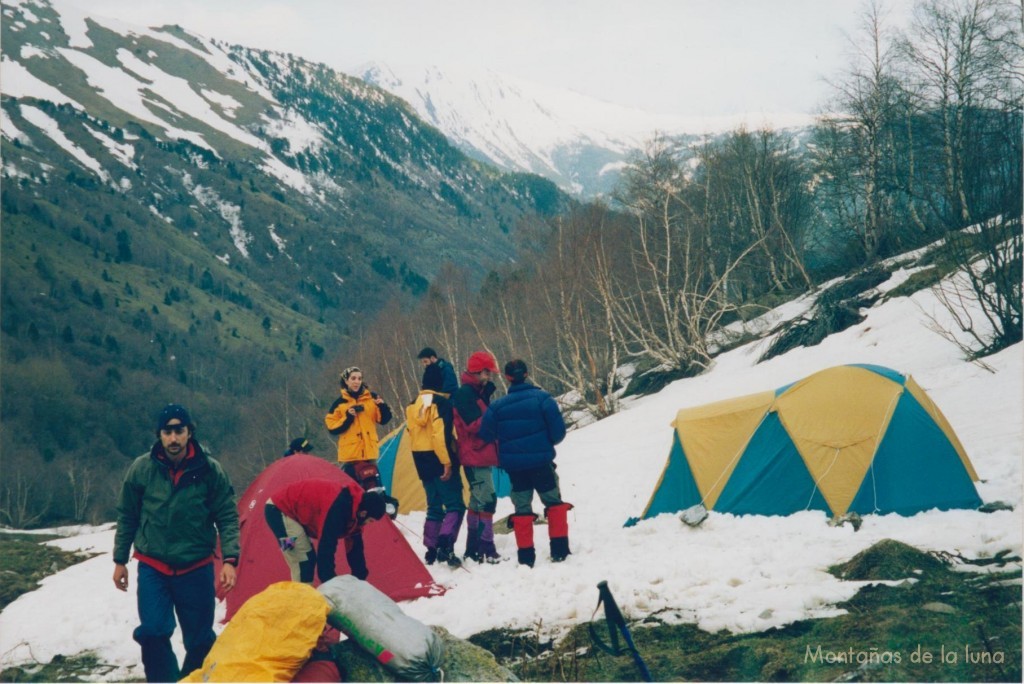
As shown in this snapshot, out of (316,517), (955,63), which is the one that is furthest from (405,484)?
(955,63)

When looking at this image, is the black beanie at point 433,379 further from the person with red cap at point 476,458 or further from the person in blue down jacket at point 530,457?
the person in blue down jacket at point 530,457

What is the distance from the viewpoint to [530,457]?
888 centimetres

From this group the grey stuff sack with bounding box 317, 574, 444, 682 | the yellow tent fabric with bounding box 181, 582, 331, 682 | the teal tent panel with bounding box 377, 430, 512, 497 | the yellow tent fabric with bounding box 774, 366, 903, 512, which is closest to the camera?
the yellow tent fabric with bounding box 181, 582, 331, 682

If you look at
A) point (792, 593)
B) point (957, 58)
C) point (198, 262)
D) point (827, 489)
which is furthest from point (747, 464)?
point (198, 262)

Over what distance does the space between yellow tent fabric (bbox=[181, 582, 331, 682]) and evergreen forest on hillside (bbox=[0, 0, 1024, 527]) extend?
42.6 ft

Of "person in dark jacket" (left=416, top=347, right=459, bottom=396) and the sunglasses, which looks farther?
"person in dark jacket" (left=416, top=347, right=459, bottom=396)

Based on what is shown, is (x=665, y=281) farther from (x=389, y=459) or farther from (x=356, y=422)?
(x=356, y=422)

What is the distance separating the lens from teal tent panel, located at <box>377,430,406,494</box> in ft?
49.4

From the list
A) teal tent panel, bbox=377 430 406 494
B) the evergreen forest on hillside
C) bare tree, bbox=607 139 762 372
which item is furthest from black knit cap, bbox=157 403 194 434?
bare tree, bbox=607 139 762 372

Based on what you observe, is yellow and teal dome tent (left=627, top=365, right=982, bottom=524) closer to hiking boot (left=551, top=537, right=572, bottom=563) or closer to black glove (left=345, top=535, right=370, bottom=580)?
hiking boot (left=551, top=537, right=572, bottom=563)

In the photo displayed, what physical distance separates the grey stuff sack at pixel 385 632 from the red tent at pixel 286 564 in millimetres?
2956

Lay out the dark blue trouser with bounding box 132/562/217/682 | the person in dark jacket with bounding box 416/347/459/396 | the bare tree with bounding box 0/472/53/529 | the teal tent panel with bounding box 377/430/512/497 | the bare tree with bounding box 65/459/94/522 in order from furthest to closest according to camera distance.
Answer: the bare tree with bounding box 65/459/94/522 < the bare tree with bounding box 0/472/53/529 < the teal tent panel with bounding box 377/430/512/497 < the person in dark jacket with bounding box 416/347/459/396 < the dark blue trouser with bounding box 132/562/217/682

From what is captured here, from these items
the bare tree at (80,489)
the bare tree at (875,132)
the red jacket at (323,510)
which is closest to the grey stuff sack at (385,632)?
the red jacket at (323,510)

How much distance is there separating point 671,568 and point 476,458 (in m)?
2.58
